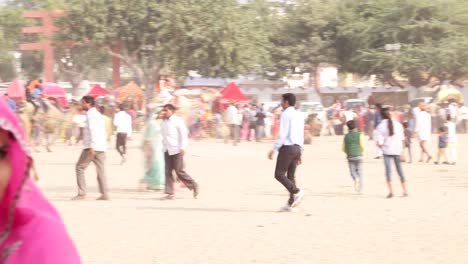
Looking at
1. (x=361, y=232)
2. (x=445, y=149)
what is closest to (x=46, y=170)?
(x=445, y=149)

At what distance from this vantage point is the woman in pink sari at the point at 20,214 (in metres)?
2.11

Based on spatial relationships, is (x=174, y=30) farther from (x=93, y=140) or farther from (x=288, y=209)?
(x=288, y=209)

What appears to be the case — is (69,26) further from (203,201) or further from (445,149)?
(203,201)

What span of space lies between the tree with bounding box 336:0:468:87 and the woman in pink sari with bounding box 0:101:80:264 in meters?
50.3

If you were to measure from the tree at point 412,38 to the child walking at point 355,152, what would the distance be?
35.5 metres

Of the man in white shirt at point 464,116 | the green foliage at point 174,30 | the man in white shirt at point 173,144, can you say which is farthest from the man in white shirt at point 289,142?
the man in white shirt at point 464,116

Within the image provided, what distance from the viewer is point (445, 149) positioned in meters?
25.0

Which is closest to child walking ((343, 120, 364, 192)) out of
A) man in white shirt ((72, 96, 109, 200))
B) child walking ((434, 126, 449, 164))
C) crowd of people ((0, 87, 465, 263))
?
crowd of people ((0, 87, 465, 263))

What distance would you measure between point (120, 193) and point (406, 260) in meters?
8.68

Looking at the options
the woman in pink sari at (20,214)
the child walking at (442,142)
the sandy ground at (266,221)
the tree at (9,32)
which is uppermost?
the tree at (9,32)

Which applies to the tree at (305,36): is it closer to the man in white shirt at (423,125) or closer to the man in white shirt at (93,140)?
the man in white shirt at (423,125)

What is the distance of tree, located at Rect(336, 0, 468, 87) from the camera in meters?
52.0

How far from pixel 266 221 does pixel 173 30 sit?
33792 millimetres

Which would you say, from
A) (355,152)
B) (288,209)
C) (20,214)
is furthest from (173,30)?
(20,214)
